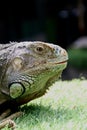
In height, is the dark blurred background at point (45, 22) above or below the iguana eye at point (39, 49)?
above

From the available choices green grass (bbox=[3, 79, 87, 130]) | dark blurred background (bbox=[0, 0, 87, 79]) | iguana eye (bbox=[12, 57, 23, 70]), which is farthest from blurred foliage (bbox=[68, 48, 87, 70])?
iguana eye (bbox=[12, 57, 23, 70])

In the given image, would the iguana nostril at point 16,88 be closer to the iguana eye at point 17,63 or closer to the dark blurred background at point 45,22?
the iguana eye at point 17,63

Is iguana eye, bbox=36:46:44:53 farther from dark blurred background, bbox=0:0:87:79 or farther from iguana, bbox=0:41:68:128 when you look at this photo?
dark blurred background, bbox=0:0:87:79

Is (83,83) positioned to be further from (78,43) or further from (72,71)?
(78,43)

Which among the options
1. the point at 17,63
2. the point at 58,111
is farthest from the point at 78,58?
the point at 17,63

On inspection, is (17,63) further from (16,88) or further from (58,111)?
(58,111)

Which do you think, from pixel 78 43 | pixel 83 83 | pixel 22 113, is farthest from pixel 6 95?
pixel 78 43

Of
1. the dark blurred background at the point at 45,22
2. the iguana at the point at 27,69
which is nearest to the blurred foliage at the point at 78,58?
the dark blurred background at the point at 45,22
